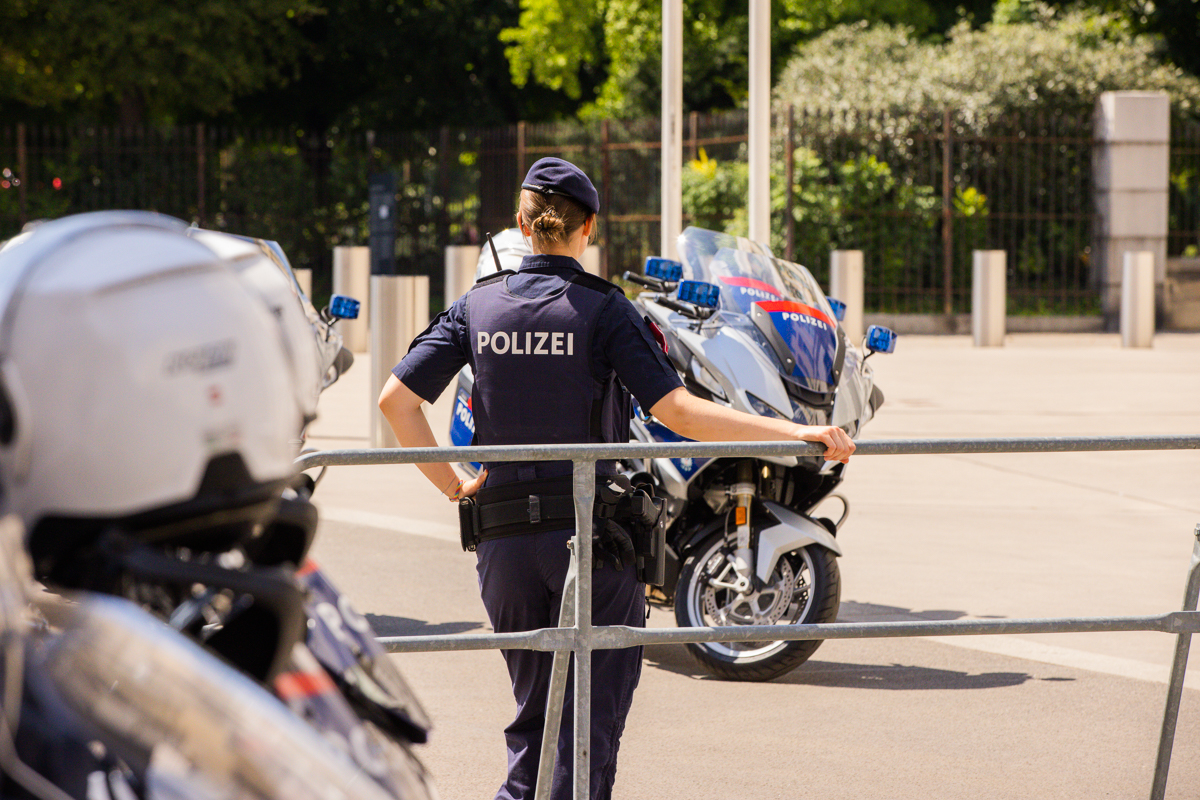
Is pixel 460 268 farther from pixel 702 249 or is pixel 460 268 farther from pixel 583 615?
pixel 583 615

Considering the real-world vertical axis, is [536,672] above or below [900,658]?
above

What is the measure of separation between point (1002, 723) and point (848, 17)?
88.9 ft

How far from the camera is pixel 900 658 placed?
5.65m

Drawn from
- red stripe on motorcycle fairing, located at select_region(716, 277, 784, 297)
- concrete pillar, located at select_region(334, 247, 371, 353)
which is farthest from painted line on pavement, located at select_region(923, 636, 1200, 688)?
concrete pillar, located at select_region(334, 247, 371, 353)

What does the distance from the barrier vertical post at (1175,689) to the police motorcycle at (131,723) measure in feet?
9.92

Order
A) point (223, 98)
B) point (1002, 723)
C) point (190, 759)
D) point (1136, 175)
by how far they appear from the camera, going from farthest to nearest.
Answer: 1. point (223, 98)
2. point (1136, 175)
3. point (1002, 723)
4. point (190, 759)

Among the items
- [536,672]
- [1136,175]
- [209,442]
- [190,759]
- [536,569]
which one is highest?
[1136,175]

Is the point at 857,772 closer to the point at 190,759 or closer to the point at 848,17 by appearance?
the point at 190,759

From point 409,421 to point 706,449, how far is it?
0.82 meters

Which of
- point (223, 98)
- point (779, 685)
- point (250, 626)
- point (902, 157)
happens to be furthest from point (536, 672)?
point (223, 98)

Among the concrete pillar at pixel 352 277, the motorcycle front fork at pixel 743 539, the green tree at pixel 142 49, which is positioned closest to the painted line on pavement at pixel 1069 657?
the motorcycle front fork at pixel 743 539

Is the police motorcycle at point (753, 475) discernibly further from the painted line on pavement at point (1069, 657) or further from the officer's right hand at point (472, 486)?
the officer's right hand at point (472, 486)

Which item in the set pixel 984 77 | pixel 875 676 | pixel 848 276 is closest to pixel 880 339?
pixel 875 676

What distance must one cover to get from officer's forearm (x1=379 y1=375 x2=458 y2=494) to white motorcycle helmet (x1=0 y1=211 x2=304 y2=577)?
2366 mm
